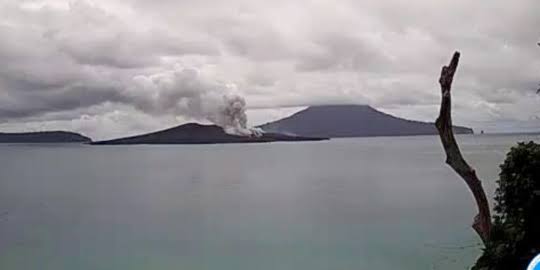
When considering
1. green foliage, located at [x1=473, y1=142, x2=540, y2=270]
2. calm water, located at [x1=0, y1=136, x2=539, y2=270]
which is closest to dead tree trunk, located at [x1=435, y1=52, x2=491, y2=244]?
green foliage, located at [x1=473, y1=142, x2=540, y2=270]

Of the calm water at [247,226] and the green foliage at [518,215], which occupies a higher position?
the green foliage at [518,215]

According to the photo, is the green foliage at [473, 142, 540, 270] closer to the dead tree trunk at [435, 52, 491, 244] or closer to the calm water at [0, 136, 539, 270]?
the dead tree trunk at [435, 52, 491, 244]

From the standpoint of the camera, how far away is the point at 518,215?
297cm

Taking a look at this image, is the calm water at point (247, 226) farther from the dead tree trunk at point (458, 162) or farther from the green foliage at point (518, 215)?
the green foliage at point (518, 215)

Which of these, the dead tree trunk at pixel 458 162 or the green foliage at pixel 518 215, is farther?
the dead tree trunk at pixel 458 162

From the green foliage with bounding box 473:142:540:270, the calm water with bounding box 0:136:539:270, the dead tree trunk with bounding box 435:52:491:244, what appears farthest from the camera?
the calm water with bounding box 0:136:539:270

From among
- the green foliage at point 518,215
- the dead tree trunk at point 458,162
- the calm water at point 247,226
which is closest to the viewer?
the green foliage at point 518,215

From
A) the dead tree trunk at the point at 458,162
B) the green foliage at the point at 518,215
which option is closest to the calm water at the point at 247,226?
the dead tree trunk at the point at 458,162

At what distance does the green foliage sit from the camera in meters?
2.91

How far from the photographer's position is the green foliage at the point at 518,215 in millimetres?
Answer: 2910

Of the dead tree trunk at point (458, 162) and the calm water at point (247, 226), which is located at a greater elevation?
the dead tree trunk at point (458, 162)

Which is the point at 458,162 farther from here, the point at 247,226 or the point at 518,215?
the point at 247,226

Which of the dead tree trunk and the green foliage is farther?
the dead tree trunk

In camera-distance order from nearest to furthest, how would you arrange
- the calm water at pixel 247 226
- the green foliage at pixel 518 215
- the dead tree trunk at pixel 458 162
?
the green foliage at pixel 518 215
the dead tree trunk at pixel 458 162
the calm water at pixel 247 226
